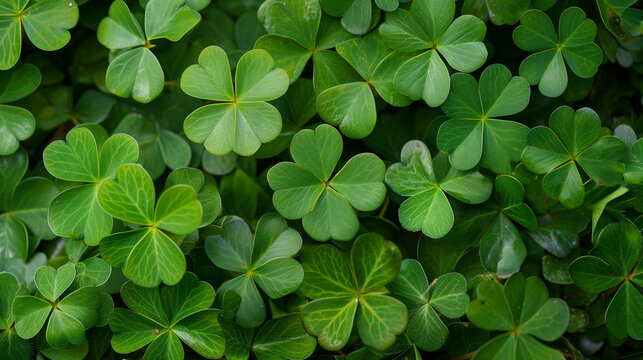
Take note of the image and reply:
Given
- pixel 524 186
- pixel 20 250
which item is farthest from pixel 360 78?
pixel 20 250

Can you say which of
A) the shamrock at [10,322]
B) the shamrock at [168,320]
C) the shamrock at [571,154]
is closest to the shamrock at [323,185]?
the shamrock at [168,320]

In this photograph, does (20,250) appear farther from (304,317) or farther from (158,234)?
(304,317)

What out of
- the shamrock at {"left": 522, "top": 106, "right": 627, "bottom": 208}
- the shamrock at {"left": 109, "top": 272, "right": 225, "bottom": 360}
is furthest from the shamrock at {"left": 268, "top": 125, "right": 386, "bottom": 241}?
the shamrock at {"left": 522, "top": 106, "right": 627, "bottom": 208}

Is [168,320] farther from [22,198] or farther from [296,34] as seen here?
[296,34]

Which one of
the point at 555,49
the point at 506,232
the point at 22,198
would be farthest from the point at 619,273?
the point at 22,198

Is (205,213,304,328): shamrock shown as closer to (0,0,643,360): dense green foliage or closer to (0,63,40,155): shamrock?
(0,0,643,360): dense green foliage
